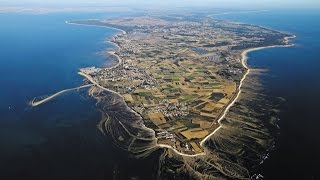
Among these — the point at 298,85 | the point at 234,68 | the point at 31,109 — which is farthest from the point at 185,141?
the point at 234,68

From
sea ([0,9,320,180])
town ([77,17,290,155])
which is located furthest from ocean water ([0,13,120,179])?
town ([77,17,290,155])

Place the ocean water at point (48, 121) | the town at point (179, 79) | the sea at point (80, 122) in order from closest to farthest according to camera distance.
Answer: the sea at point (80, 122)
the ocean water at point (48, 121)
the town at point (179, 79)

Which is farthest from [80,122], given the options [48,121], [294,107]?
[294,107]

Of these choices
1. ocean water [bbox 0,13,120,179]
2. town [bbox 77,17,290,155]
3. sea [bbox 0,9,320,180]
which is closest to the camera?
sea [bbox 0,9,320,180]

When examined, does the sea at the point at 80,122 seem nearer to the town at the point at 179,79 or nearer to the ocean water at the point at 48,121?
the ocean water at the point at 48,121

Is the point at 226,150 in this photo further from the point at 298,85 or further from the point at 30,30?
the point at 30,30

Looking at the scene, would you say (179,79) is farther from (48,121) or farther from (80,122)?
(48,121)

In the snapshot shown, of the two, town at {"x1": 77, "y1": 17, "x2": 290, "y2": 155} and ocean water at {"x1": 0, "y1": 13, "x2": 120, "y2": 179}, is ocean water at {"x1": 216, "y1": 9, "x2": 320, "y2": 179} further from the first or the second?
ocean water at {"x1": 0, "y1": 13, "x2": 120, "y2": 179}

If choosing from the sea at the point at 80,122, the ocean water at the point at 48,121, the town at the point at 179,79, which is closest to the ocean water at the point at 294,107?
the sea at the point at 80,122
